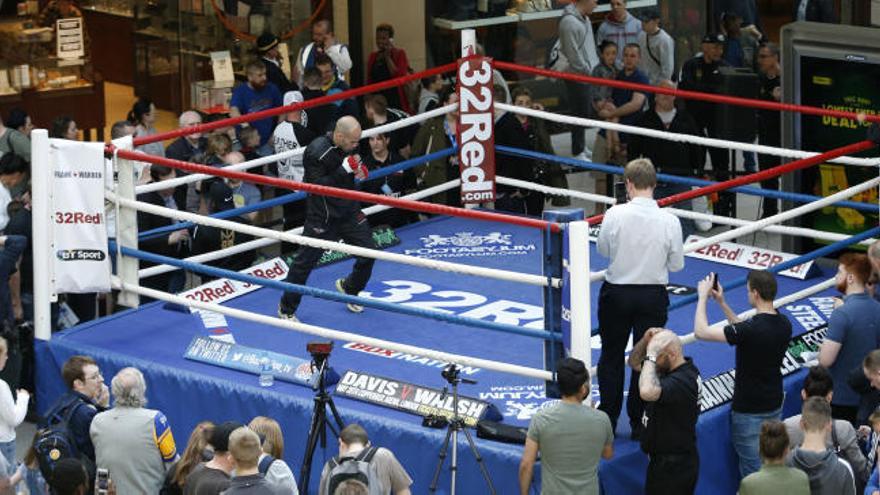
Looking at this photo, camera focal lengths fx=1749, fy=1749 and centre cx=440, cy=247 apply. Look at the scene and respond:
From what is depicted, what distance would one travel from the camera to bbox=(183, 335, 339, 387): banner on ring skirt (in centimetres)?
956

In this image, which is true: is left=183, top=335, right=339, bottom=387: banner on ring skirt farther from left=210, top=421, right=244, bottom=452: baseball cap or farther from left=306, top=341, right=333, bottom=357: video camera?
left=210, top=421, right=244, bottom=452: baseball cap

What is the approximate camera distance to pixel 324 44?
15.3 meters

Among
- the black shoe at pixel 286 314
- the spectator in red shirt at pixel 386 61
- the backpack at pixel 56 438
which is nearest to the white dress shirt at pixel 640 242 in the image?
the black shoe at pixel 286 314

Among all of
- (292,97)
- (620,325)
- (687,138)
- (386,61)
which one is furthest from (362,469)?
(386,61)

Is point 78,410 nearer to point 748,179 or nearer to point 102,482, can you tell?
point 102,482

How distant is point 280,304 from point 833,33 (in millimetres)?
4427

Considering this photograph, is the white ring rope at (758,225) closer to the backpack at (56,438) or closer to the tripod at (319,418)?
the tripod at (319,418)

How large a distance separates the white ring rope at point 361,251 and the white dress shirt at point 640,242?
33 cm

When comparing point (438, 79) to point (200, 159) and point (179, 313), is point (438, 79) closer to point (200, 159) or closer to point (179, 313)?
point (200, 159)

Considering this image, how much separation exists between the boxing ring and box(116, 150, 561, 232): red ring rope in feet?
0.04

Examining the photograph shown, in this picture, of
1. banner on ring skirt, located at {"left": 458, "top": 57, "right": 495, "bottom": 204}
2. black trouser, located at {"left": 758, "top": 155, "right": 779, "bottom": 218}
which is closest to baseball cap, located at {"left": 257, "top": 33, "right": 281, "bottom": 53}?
banner on ring skirt, located at {"left": 458, "top": 57, "right": 495, "bottom": 204}

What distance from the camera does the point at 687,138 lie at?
1162 cm

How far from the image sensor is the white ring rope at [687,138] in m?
10.9

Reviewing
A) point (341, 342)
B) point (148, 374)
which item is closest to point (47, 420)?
point (148, 374)
